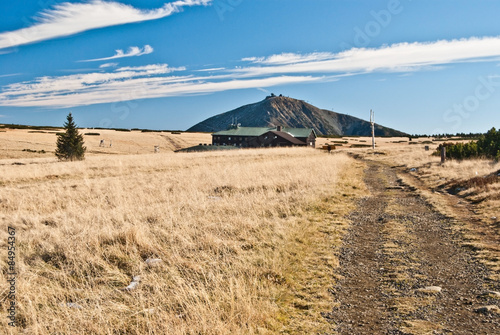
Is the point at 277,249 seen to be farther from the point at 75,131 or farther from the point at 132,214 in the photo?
the point at 75,131

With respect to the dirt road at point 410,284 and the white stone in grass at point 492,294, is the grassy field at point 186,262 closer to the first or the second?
the dirt road at point 410,284

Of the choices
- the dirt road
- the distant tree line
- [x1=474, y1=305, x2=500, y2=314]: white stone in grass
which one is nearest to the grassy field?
the dirt road

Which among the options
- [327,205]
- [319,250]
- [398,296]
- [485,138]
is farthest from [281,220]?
[485,138]

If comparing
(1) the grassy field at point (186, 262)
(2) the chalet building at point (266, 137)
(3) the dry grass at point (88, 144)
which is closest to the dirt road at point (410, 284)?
(1) the grassy field at point (186, 262)

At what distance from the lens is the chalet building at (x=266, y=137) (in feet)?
322

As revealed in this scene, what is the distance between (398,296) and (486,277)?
2199mm

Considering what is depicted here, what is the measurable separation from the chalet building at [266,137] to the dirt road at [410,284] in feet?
286

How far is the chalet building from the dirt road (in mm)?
87317

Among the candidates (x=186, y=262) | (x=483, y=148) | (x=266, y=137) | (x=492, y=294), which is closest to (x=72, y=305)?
(x=186, y=262)

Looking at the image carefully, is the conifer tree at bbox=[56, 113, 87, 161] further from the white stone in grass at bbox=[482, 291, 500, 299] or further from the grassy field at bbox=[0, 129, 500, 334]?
the white stone in grass at bbox=[482, 291, 500, 299]

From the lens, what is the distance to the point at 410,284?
629cm

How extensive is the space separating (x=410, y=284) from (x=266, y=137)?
9372cm

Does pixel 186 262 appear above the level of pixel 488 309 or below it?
above

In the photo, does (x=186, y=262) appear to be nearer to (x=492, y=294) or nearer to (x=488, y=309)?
(x=488, y=309)
